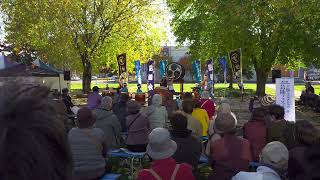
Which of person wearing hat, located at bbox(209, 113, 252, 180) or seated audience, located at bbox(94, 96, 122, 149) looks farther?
seated audience, located at bbox(94, 96, 122, 149)

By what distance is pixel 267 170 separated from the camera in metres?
4.07

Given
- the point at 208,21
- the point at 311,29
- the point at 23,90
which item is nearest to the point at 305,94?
the point at 311,29

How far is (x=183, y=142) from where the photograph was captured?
5.91 meters

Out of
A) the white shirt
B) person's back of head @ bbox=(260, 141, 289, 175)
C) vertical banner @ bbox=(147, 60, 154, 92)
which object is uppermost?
vertical banner @ bbox=(147, 60, 154, 92)

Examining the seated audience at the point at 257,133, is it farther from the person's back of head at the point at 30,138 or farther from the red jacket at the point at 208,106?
the person's back of head at the point at 30,138

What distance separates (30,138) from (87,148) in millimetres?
4613

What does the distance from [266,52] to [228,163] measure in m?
22.8

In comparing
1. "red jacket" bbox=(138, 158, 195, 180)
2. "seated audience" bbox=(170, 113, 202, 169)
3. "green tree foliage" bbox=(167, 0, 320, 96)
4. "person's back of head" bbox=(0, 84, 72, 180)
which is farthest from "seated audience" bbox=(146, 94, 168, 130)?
"green tree foliage" bbox=(167, 0, 320, 96)

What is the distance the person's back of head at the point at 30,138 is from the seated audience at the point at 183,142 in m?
4.75

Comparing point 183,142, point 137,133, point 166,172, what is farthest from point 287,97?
point 166,172

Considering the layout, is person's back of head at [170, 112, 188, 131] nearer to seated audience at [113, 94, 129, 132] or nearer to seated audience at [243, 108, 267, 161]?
seated audience at [243, 108, 267, 161]

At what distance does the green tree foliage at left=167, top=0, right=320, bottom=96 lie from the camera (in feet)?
69.1

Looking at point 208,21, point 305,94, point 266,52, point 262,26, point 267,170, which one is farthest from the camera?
point 208,21

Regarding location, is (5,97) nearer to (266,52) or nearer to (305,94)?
(305,94)
